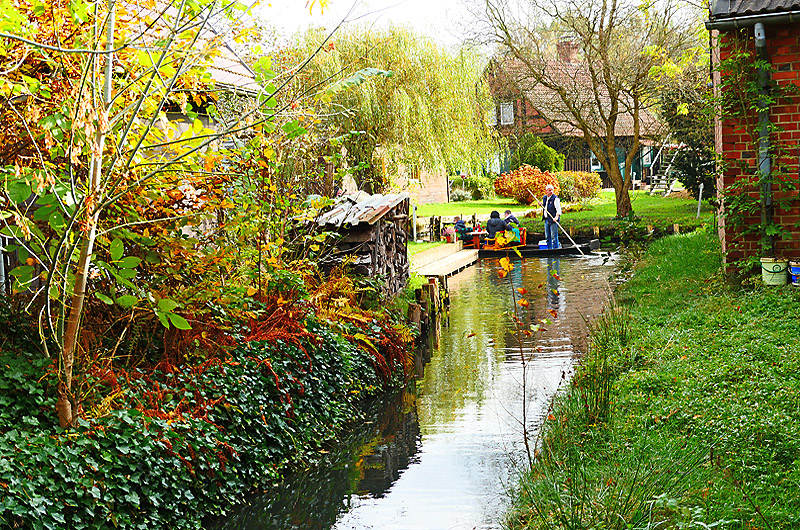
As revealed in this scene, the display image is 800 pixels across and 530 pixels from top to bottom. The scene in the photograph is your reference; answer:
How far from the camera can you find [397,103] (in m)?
22.0

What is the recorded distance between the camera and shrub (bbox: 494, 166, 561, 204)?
33.2 meters

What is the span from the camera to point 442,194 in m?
36.6

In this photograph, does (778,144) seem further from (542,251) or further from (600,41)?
(600,41)

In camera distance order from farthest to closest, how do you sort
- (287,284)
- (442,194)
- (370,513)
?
(442,194), (287,284), (370,513)

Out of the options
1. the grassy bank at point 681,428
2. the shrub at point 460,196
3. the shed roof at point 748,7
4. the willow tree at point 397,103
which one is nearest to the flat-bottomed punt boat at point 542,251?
the willow tree at point 397,103

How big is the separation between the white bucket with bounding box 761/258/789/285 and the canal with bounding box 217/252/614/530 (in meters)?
2.28

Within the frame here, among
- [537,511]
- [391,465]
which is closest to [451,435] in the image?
[391,465]

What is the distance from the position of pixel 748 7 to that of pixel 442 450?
6.40 metres

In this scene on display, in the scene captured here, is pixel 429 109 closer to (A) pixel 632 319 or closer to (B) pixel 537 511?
(A) pixel 632 319

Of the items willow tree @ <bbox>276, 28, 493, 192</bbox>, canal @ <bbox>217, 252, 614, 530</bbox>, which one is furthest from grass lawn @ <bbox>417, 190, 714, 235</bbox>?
canal @ <bbox>217, 252, 614, 530</bbox>

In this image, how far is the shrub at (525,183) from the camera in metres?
33.2

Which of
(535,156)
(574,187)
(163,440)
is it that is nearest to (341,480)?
(163,440)

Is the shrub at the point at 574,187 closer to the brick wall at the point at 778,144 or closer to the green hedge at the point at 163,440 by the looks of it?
the brick wall at the point at 778,144

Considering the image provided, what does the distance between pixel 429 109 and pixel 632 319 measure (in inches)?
608
